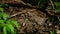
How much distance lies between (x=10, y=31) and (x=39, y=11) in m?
1.06

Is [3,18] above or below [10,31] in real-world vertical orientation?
above

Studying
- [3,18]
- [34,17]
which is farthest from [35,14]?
[3,18]

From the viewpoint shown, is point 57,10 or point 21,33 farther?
point 57,10

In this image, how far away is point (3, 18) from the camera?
2584 millimetres

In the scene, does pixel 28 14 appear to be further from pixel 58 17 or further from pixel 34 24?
pixel 58 17

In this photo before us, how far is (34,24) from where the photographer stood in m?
2.93

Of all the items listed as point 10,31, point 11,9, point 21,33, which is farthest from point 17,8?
point 10,31

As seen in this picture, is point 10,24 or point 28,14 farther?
point 28,14

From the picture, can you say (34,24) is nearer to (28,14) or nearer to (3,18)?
(28,14)

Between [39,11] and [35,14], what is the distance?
0.16m

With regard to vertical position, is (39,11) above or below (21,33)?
above

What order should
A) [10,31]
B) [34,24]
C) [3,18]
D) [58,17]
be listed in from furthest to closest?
[58,17], [34,24], [3,18], [10,31]

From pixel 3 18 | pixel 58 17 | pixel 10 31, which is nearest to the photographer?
pixel 10 31

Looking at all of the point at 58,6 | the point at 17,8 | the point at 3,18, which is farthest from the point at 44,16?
the point at 3,18
